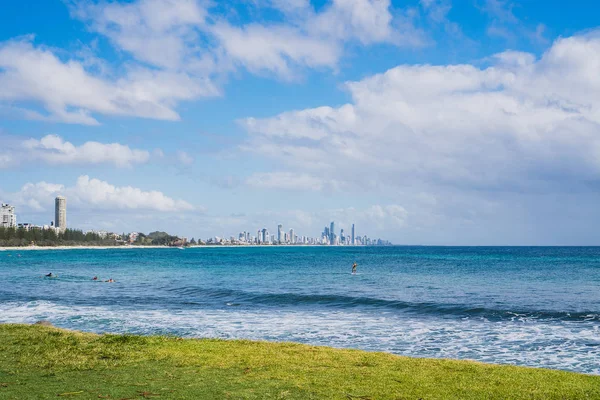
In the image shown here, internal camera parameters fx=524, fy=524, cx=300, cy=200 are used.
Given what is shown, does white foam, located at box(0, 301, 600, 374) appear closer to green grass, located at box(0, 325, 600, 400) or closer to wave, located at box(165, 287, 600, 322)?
wave, located at box(165, 287, 600, 322)

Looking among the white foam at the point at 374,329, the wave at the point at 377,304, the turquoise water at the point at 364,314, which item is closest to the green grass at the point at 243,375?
the white foam at the point at 374,329

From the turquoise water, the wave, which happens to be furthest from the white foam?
the wave

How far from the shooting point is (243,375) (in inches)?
492

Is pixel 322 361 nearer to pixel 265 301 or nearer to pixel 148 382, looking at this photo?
pixel 148 382

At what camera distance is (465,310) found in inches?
1345

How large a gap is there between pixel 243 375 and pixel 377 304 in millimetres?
26331

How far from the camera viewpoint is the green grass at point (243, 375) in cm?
1080

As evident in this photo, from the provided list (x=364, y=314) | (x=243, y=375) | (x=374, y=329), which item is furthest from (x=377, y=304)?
(x=243, y=375)

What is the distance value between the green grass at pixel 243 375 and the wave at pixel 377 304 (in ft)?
61.6

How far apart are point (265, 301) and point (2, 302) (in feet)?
62.4

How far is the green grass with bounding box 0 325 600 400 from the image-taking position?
10.8 m

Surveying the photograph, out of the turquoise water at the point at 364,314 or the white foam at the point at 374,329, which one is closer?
the white foam at the point at 374,329

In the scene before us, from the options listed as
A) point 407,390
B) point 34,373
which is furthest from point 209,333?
point 407,390

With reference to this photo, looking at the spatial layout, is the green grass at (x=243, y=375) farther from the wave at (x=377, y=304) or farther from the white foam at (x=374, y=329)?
the wave at (x=377, y=304)
